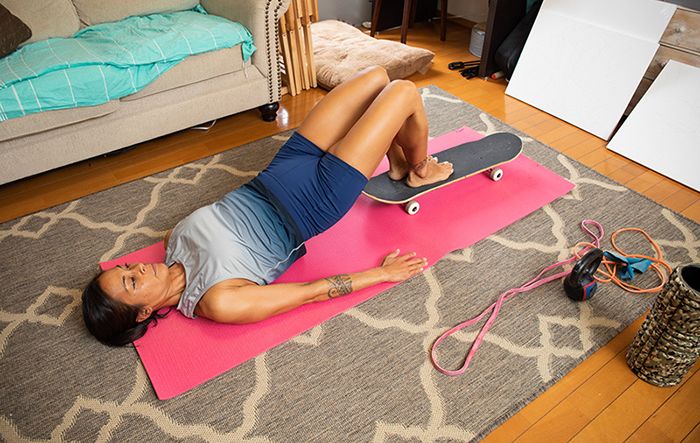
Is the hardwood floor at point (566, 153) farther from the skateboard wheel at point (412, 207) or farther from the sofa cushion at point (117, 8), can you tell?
the skateboard wheel at point (412, 207)

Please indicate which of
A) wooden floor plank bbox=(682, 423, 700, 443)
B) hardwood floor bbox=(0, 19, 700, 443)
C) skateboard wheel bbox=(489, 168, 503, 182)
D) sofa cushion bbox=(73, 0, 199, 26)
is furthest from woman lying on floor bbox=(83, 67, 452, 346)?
sofa cushion bbox=(73, 0, 199, 26)

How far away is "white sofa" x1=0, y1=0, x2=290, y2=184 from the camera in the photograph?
2289 mm

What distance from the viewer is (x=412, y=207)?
2.24 m

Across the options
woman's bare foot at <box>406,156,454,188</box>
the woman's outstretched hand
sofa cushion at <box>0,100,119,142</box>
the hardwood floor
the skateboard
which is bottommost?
the hardwood floor

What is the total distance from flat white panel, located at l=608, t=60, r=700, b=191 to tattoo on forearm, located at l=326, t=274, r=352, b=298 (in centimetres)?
186

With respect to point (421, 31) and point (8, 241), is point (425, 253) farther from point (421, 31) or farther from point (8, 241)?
point (421, 31)

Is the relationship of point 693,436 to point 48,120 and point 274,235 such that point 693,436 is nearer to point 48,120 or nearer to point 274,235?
point 274,235

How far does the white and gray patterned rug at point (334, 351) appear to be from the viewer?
1542 mm

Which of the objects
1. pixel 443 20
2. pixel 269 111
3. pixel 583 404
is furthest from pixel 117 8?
pixel 583 404

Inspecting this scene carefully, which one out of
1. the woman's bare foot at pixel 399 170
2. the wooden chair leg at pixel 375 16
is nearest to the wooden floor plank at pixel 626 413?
the woman's bare foot at pixel 399 170

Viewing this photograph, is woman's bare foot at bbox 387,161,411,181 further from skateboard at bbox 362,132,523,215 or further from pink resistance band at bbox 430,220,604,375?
pink resistance band at bbox 430,220,604,375

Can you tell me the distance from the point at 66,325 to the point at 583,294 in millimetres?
1964

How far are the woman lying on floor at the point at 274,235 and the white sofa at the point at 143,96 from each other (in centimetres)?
93

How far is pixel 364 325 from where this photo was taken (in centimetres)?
182
